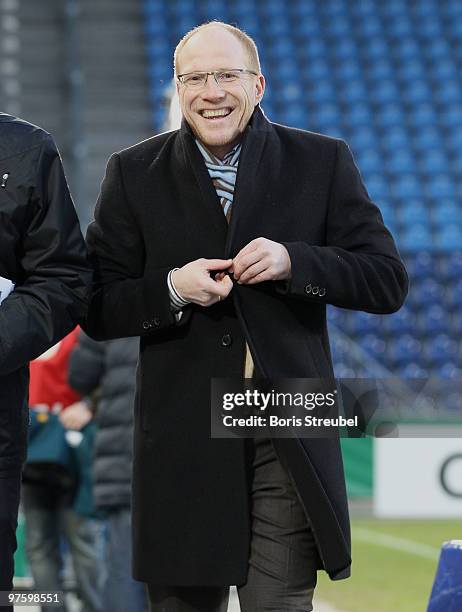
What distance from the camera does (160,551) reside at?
263 centimetres

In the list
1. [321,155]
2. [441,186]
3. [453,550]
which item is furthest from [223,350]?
[441,186]

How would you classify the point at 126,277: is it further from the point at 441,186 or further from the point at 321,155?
the point at 441,186

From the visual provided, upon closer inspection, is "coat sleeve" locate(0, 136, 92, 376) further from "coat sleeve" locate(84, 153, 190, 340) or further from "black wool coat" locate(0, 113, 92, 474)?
"coat sleeve" locate(84, 153, 190, 340)

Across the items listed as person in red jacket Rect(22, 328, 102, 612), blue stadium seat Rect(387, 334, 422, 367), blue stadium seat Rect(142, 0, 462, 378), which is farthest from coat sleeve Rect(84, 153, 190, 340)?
blue stadium seat Rect(142, 0, 462, 378)

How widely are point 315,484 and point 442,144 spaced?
13.4 m

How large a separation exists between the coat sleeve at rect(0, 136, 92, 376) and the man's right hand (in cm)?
21

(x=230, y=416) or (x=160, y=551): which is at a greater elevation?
(x=230, y=416)

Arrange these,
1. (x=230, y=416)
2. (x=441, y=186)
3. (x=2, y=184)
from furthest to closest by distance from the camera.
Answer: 1. (x=441, y=186)
2. (x=230, y=416)
3. (x=2, y=184)

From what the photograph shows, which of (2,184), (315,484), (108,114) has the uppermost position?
(108,114)

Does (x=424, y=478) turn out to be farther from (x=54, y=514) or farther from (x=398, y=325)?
(x=398, y=325)

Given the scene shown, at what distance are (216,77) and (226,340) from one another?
57 cm

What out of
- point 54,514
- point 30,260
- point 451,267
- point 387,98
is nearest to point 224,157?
point 30,260

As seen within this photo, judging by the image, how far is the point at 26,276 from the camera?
254 cm

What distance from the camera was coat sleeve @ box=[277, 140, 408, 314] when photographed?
256cm
